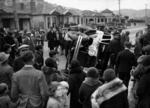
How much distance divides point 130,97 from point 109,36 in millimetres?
4466

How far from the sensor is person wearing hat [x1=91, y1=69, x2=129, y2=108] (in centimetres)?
411

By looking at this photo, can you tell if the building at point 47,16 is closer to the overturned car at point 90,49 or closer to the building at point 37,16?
the building at point 37,16

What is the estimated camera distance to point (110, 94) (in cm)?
411

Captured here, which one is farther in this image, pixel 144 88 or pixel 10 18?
pixel 10 18

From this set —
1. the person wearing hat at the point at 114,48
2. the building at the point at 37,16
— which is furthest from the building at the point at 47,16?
the person wearing hat at the point at 114,48

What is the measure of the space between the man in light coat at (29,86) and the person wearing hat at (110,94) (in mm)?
895

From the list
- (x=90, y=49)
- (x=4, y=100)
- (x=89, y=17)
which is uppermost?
(x=89, y=17)

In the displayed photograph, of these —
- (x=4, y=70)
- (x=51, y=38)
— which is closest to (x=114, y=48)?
(x=4, y=70)

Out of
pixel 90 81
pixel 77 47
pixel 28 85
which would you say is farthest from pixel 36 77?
pixel 77 47

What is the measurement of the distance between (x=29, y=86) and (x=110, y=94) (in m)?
1.38

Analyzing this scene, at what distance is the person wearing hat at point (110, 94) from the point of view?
13.5 feet

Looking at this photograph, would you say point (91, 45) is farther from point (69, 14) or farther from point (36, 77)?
point (69, 14)

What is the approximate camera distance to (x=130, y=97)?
17.1 feet

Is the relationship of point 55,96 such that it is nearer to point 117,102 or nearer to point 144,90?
point 117,102
